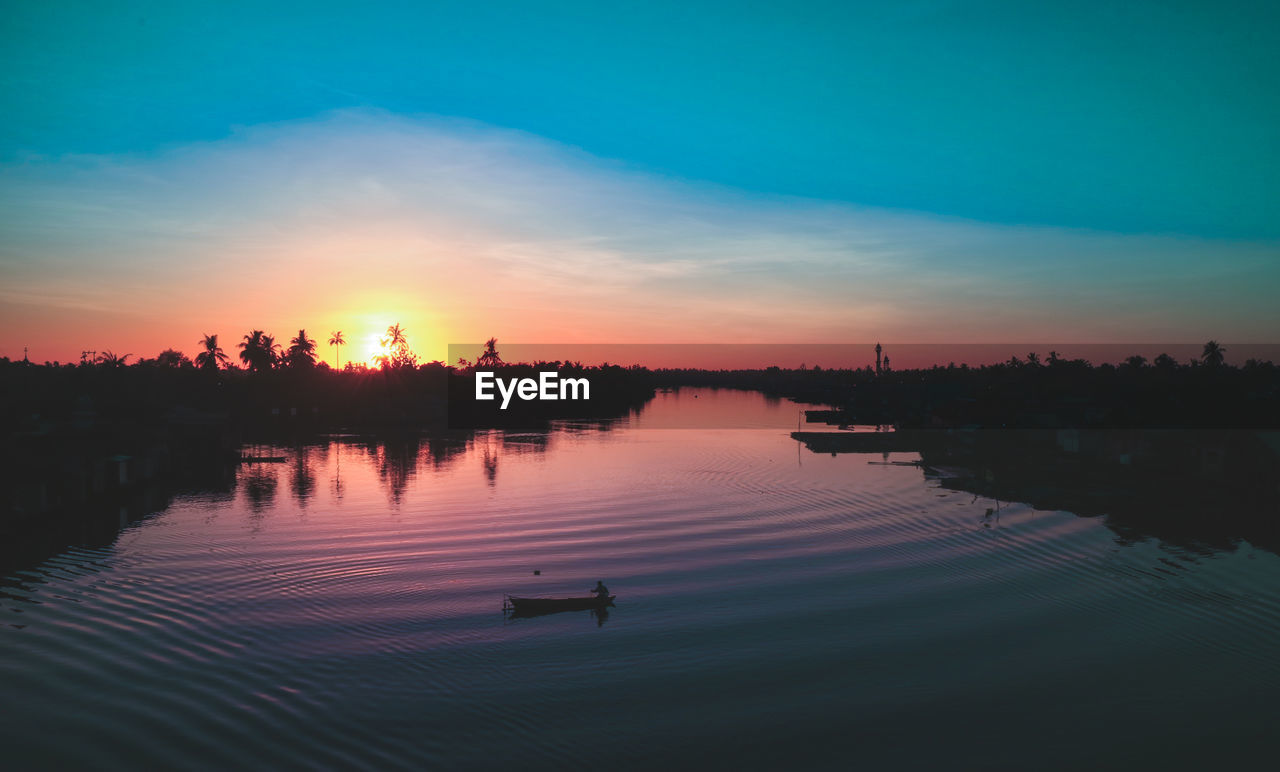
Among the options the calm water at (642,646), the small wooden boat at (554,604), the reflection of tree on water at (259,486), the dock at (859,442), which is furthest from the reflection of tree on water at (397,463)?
the dock at (859,442)

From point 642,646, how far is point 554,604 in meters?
4.71

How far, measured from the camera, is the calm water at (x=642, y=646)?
17938 mm

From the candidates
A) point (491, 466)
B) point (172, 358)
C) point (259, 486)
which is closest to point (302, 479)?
point (259, 486)

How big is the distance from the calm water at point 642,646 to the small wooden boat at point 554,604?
1.47 feet

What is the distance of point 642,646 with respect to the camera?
24.4m

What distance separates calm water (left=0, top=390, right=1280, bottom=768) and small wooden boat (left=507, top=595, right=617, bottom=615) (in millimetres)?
447

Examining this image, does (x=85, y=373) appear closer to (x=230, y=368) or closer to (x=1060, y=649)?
(x=230, y=368)

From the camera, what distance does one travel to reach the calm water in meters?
17.9

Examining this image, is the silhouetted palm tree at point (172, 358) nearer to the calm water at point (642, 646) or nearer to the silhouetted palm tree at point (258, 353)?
the silhouetted palm tree at point (258, 353)

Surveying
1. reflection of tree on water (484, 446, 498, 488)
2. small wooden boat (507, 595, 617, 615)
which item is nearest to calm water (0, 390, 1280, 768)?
small wooden boat (507, 595, 617, 615)

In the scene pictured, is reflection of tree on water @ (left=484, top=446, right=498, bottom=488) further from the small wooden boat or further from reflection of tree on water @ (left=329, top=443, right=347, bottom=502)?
the small wooden boat

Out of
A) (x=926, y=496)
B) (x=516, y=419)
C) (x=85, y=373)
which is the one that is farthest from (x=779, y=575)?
(x=516, y=419)

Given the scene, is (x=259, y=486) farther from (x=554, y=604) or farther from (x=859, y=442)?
(x=859, y=442)

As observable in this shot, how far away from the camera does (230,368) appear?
171m
